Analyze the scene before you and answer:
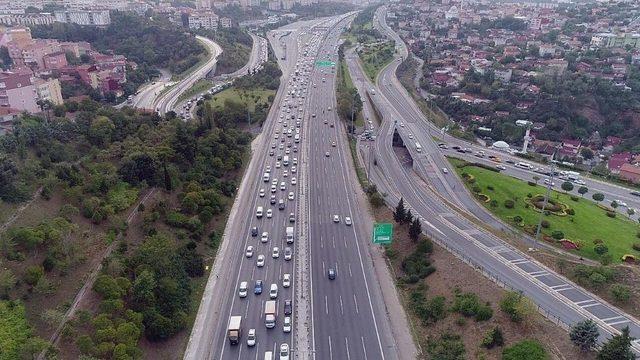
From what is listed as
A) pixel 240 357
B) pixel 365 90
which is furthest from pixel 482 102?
pixel 240 357

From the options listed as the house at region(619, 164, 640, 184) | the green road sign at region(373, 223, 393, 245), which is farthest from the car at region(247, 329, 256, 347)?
the house at region(619, 164, 640, 184)

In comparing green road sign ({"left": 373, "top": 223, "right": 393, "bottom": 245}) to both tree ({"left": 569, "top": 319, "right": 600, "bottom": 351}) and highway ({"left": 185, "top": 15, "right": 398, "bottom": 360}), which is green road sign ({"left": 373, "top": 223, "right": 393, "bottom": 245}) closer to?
highway ({"left": 185, "top": 15, "right": 398, "bottom": 360})

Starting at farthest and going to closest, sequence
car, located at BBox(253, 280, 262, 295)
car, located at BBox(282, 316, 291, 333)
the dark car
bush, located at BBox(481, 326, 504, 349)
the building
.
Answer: the building
car, located at BBox(253, 280, 262, 295)
the dark car
car, located at BBox(282, 316, 291, 333)
bush, located at BBox(481, 326, 504, 349)

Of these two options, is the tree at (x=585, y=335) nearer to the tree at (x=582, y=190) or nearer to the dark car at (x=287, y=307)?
the dark car at (x=287, y=307)

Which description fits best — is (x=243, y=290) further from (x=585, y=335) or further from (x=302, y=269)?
(x=585, y=335)

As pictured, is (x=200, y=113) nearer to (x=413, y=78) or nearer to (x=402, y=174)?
(x=402, y=174)

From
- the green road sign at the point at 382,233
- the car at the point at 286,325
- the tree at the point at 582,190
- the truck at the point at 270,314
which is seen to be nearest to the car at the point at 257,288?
the truck at the point at 270,314
